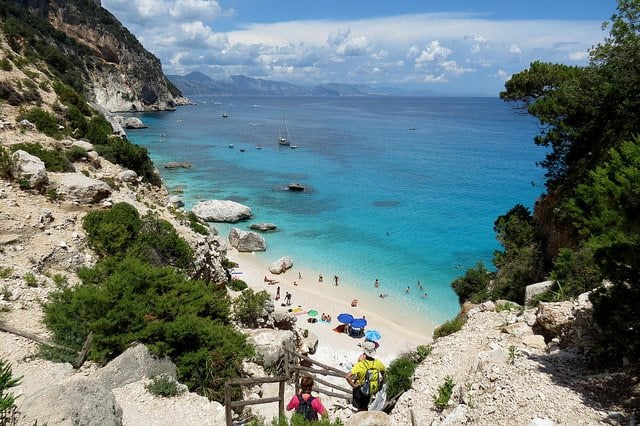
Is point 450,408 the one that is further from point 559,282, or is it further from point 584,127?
point 584,127

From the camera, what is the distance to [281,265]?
104 ft

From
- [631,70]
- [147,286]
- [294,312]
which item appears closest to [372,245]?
[294,312]

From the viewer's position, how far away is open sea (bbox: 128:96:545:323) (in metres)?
33.4

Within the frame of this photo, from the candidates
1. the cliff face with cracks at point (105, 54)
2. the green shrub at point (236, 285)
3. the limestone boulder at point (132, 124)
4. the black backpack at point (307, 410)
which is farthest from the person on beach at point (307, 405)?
the limestone boulder at point (132, 124)

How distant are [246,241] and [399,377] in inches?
996

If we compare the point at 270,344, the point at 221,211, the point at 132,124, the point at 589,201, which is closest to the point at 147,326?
the point at 270,344

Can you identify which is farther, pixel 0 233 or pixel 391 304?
pixel 391 304

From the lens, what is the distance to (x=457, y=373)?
10.8 meters

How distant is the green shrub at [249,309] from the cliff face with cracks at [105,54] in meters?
89.0

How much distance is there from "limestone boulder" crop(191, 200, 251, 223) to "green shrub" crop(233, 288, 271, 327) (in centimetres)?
2358

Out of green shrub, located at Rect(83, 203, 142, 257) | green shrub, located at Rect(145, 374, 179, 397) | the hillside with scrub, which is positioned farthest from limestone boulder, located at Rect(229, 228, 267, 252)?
green shrub, located at Rect(145, 374, 179, 397)

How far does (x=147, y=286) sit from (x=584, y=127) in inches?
757

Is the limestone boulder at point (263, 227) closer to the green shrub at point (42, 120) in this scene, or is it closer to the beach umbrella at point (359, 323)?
the beach umbrella at point (359, 323)

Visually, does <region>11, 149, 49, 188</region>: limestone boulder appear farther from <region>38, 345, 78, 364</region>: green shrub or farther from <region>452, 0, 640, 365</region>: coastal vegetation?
<region>452, 0, 640, 365</region>: coastal vegetation
